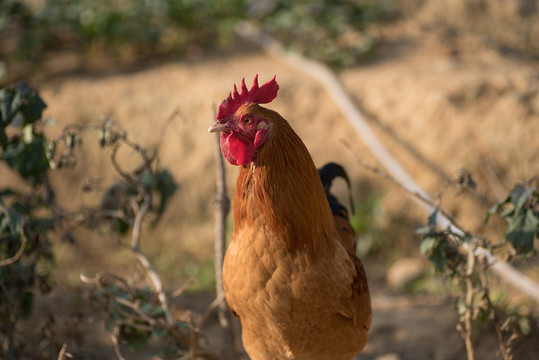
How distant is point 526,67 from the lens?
20.6ft

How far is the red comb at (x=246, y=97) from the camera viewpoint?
2514 mm

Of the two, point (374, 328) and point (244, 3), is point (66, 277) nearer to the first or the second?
point (374, 328)

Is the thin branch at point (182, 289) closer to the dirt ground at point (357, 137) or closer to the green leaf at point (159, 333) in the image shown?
the green leaf at point (159, 333)

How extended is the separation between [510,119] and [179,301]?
11.3 ft

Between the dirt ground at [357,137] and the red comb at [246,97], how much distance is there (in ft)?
8.44

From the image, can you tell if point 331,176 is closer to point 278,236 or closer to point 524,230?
point 278,236

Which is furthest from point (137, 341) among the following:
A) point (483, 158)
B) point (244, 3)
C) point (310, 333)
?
point (244, 3)

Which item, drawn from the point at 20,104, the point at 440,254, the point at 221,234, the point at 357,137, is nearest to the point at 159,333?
the point at 221,234

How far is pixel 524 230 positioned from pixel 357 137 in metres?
3.12

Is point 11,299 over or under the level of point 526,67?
under

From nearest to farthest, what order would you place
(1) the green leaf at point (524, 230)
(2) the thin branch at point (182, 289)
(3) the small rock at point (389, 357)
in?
(1) the green leaf at point (524, 230) < (2) the thin branch at point (182, 289) < (3) the small rock at point (389, 357)

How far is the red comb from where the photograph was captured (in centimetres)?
251

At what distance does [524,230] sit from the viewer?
2.76 m

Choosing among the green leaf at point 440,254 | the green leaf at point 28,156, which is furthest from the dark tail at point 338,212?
the green leaf at point 28,156
